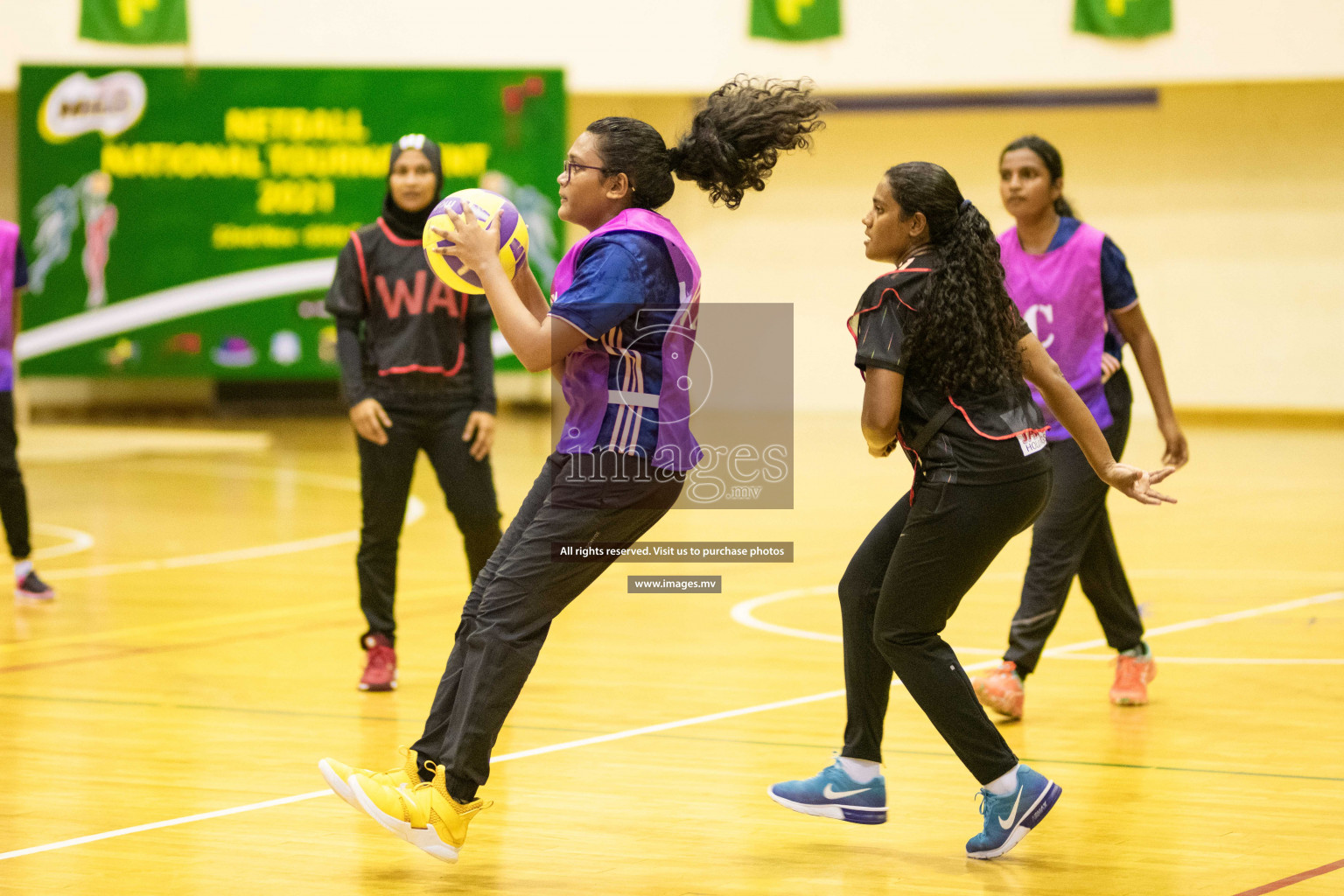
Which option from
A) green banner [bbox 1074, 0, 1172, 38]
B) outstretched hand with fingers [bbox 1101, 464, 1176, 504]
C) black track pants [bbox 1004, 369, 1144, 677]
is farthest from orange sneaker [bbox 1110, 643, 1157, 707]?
green banner [bbox 1074, 0, 1172, 38]

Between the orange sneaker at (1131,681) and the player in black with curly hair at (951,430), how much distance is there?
1897 millimetres

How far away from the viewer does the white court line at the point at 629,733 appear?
4.39 m

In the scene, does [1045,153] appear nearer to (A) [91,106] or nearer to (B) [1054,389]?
(B) [1054,389]

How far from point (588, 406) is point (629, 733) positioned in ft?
6.15

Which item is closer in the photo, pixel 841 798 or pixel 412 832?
pixel 412 832

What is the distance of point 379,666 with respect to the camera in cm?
628

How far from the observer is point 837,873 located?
4172 millimetres

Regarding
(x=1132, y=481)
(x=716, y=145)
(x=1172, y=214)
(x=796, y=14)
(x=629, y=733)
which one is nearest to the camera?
(x=716, y=145)

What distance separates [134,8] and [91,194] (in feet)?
6.64

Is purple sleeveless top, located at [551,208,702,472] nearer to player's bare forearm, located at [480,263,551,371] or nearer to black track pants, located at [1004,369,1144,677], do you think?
player's bare forearm, located at [480,263,551,371]

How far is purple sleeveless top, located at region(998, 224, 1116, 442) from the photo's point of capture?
5887 millimetres

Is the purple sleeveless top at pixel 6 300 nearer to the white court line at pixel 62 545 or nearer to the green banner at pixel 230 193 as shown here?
the white court line at pixel 62 545

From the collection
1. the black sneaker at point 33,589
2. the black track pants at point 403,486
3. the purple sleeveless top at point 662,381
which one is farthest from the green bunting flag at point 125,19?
the purple sleeveless top at point 662,381

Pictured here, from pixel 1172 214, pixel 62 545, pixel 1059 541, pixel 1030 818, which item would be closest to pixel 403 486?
pixel 1059 541
